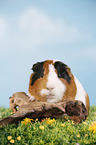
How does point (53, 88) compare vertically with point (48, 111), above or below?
above

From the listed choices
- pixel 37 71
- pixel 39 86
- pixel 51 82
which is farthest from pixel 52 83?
pixel 37 71

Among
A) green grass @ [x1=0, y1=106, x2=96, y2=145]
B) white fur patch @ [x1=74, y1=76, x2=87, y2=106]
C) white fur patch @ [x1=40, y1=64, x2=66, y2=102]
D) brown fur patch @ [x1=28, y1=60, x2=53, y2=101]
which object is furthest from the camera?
white fur patch @ [x1=74, y1=76, x2=87, y2=106]

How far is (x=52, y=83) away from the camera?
4.58 metres

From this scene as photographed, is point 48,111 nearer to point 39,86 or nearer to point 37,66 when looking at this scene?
point 39,86

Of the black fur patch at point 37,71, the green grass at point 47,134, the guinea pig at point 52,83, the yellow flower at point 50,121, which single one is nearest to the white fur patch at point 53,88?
the guinea pig at point 52,83

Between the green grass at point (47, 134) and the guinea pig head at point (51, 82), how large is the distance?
74 centimetres

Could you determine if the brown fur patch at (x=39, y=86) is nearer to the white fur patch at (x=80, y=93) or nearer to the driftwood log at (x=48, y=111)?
the driftwood log at (x=48, y=111)

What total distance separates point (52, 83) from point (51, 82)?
0.03 meters

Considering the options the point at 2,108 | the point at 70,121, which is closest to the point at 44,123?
the point at 70,121

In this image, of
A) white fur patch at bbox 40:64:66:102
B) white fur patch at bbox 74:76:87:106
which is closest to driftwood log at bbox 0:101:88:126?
white fur patch at bbox 40:64:66:102

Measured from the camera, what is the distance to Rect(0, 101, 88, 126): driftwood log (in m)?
4.08

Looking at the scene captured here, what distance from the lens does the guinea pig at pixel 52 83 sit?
15.2 ft

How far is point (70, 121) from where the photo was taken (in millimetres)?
4477

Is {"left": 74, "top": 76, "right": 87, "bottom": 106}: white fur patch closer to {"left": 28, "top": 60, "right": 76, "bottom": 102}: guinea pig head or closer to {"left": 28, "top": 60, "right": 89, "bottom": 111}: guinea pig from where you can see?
{"left": 28, "top": 60, "right": 89, "bottom": 111}: guinea pig
